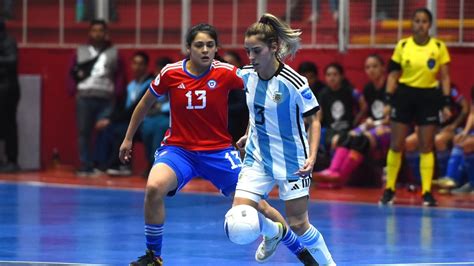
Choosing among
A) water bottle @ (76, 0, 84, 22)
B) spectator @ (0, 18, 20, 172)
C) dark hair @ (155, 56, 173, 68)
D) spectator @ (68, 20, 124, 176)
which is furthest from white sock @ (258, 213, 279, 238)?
water bottle @ (76, 0, 84, 22)

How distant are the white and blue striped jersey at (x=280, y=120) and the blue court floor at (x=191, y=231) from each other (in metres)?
1.36

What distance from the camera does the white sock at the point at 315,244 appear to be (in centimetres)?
847

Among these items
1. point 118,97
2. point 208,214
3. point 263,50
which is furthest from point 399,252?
point 118,97

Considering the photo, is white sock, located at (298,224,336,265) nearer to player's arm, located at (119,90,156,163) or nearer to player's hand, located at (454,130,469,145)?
player's arm, located at (119,90,156,163)

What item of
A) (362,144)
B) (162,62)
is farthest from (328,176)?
(162,62)

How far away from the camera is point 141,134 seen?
58.6 ft

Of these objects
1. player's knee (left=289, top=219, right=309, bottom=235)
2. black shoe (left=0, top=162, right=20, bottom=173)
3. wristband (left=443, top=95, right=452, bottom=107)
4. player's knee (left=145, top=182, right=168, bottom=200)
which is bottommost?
black shoe (left=0, top=162, right=20, bottom=173)

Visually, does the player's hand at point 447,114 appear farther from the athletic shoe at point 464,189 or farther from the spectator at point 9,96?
the spectator at point 9,96

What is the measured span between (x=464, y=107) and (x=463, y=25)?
4.14ft

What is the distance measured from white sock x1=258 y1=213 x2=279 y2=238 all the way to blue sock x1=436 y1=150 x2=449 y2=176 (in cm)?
759

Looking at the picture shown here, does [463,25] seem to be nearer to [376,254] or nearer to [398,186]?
[398,186]

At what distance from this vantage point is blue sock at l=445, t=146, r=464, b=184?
50.7ft

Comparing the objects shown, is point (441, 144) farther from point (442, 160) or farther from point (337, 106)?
point (337, 106)

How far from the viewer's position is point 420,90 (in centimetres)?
1424
